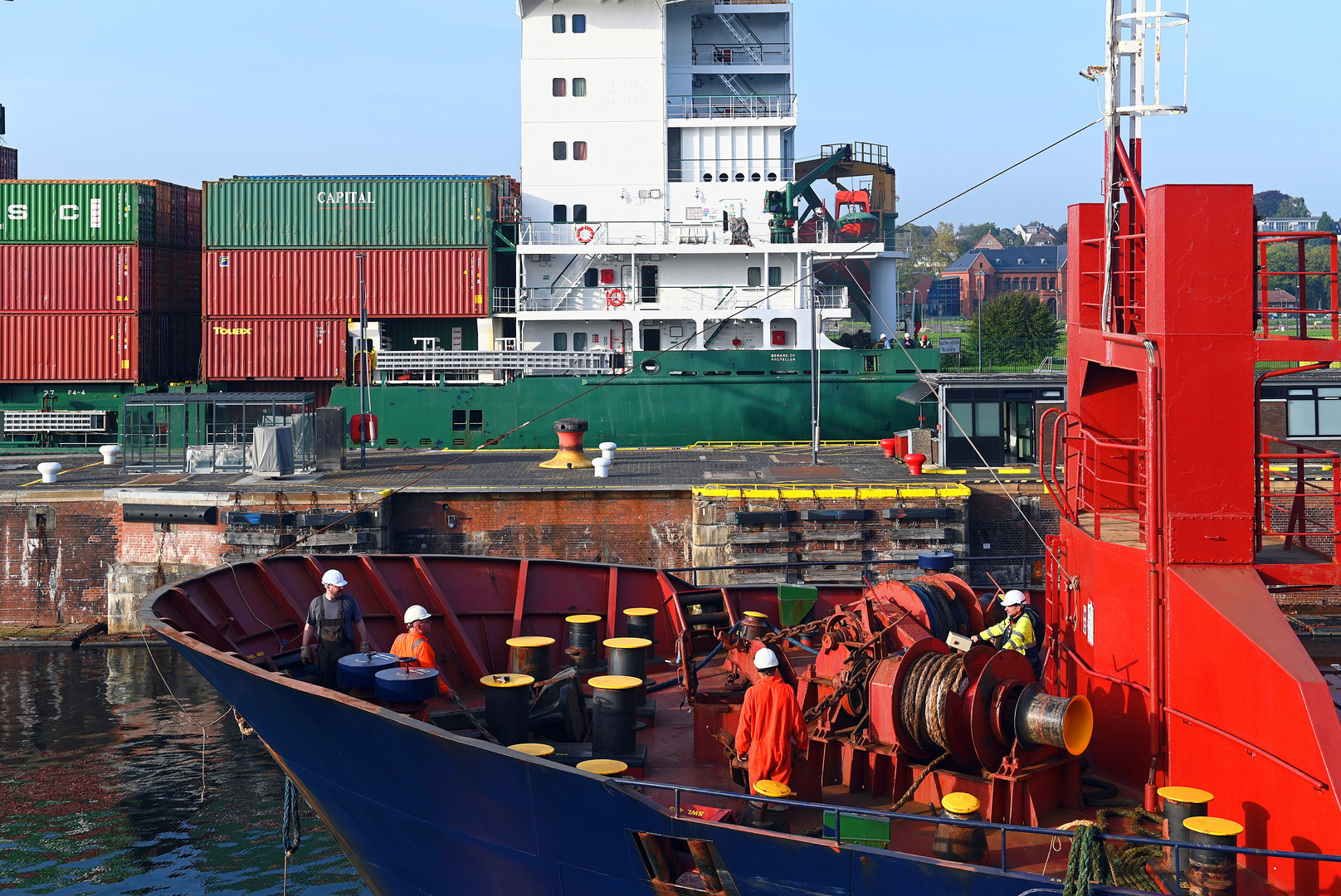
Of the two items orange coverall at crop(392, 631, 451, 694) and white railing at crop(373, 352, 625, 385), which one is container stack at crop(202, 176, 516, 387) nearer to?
white railing at crop(373, 352, 625, 385)

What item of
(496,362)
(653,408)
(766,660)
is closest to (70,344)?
(496,362)

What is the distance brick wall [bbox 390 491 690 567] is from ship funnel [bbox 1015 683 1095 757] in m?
15.5

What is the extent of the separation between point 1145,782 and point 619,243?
90.6 feet

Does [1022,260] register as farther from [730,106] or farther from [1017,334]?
[730,106]

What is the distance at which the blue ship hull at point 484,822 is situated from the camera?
726cm

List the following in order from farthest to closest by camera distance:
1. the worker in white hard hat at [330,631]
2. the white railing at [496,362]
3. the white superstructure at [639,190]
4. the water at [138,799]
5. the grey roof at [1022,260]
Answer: the grey roof at [1022,260], the white superstructure at [639,190], the white railing at [496,362], the water at [138,799], the worker in white hard hat at [330,631]

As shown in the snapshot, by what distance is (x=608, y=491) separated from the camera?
23250 mm

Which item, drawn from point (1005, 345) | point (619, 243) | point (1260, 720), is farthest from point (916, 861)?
point (1005, 345)

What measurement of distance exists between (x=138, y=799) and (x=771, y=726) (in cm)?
1035

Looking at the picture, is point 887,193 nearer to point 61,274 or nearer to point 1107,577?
point 61,274

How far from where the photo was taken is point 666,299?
3469 cm

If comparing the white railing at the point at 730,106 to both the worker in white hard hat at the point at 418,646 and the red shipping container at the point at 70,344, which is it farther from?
the worker in white hard hat at the point at 418,646

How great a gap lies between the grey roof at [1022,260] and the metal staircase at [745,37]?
82.2 meters

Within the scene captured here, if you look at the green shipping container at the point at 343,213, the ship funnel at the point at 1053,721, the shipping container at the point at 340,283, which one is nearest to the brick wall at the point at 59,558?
the shipping container at the point at 340,283
